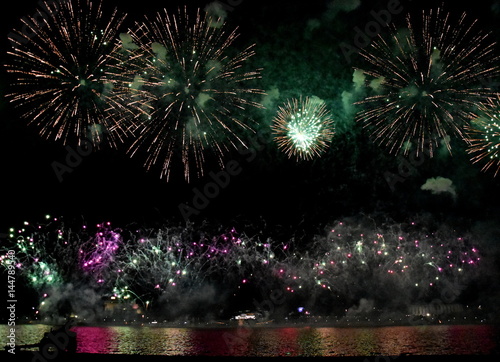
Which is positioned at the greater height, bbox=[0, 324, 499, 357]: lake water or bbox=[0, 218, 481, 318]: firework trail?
bbox=[0, 218, 481, 318]: firework trail

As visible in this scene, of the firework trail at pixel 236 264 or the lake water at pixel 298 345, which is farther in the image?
the firework trail at pixel 236 264

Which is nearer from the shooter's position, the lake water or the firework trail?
the lake water

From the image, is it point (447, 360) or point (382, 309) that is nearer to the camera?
point (447, 360)

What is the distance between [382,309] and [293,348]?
19.1 m

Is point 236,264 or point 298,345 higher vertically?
point 236,264

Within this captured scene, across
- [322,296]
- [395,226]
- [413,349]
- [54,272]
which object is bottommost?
[413,349]

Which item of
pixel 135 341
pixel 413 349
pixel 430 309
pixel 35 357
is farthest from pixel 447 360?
pixel 430 309

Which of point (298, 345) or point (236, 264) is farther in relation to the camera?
point (236, 264)

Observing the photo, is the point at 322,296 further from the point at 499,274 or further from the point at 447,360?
the point at 447,360

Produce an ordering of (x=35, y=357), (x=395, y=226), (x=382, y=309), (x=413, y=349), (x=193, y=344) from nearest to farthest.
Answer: (x=35, y=357), (x=413, y=349), (x=193, y=344), (x=395, y=226), (x=382, y=309)

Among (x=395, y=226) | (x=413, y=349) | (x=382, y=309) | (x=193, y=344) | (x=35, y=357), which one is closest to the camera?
(x=35, y=357)

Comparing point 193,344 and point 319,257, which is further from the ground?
point 319,257

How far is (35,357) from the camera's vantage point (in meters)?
11.3

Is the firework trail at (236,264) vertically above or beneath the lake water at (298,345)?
above
